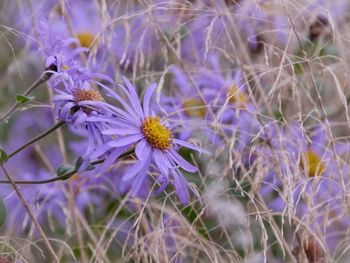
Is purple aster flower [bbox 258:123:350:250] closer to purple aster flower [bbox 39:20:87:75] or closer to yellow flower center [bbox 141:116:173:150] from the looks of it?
yellow flower center [bbox 141:116:173:150]

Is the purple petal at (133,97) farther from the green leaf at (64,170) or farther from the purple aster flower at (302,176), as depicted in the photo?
Result: the purple aster flower at (302,176)

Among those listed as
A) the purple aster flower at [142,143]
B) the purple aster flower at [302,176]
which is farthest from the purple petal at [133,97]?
the purple aster flower at [302,176]

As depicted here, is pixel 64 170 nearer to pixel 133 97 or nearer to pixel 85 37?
pixel 133 97

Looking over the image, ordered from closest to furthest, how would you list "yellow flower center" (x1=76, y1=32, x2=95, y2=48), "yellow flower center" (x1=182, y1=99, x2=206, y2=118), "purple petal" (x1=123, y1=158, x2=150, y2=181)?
"purple petal" (x1=123, y1=158, x2=150, y2=181) < "yellow flower center" (x1=182, y1=99, x2=206, y2=118) < "yellow flower center" (x1=76, y1=32, x2=95, y2=48)

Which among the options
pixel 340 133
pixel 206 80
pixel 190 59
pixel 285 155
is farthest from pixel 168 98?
pixel 340 133

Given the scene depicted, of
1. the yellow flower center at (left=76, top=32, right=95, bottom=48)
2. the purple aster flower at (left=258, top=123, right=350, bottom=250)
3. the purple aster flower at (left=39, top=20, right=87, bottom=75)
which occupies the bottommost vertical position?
the purple aster flower at (left=258, top=123, right=350, bottom=250)

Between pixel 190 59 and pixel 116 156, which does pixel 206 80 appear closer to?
pixel 190 59

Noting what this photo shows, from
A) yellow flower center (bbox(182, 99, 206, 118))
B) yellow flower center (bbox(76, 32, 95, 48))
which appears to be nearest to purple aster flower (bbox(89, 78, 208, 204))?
yellow flower center (bbox(182, 99, 206, 118))
